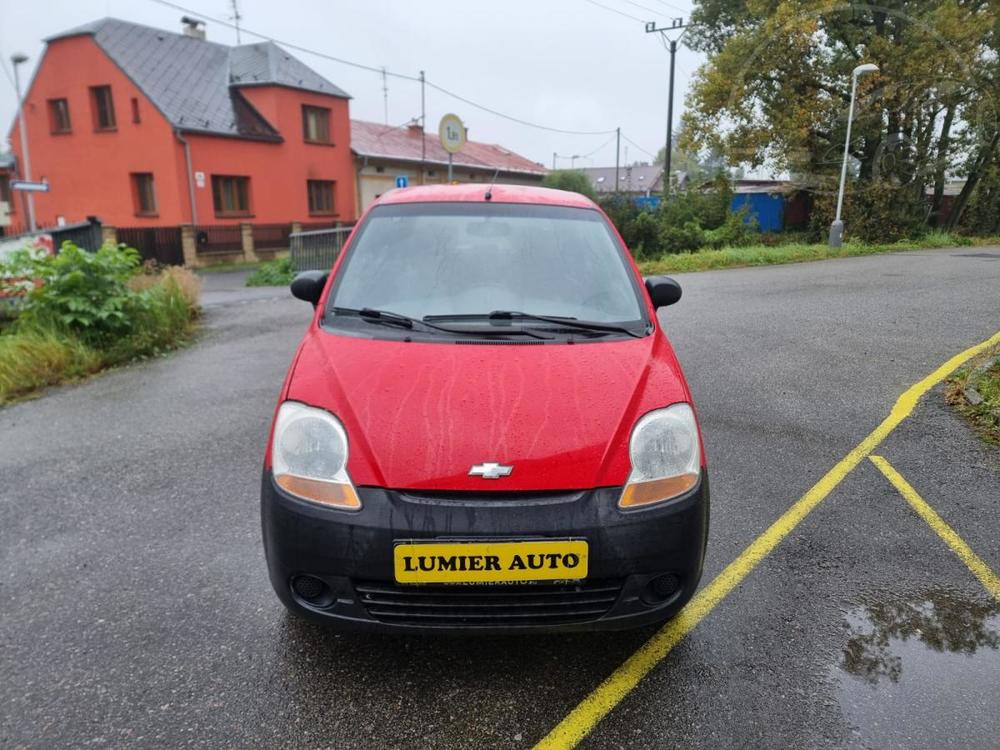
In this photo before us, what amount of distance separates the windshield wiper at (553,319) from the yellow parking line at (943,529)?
1972 mm

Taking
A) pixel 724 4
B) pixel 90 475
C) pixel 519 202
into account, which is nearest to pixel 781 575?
pixel 519 202

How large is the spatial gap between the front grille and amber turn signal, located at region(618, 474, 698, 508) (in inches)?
10.6

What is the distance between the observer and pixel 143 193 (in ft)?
82.3

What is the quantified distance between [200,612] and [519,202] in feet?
8.15

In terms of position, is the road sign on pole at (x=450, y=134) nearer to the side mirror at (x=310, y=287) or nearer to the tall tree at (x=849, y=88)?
the side mirror at (x=310, y=287)

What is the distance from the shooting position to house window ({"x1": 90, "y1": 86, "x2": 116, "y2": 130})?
24797 millimetres

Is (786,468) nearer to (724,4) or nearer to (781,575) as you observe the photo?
(781,575)

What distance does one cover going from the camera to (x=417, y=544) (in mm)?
2119

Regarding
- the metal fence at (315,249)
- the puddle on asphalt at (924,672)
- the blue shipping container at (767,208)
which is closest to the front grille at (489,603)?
the puddle on asphalt at (924,672)

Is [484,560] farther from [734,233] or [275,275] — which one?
[734,233]

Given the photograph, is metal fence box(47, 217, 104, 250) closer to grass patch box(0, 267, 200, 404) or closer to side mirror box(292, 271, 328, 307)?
grass patch box(0, 267, 200, 404)

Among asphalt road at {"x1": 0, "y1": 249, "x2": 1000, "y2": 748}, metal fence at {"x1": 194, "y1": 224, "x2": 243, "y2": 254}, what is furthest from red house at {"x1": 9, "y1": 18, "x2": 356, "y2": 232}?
asphalt road at {"x1": 0, "y1": 249, "x2": 1000, "y2": 748}

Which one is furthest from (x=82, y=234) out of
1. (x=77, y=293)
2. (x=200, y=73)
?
(x=200, y=73)

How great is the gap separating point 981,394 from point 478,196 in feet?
14.2
